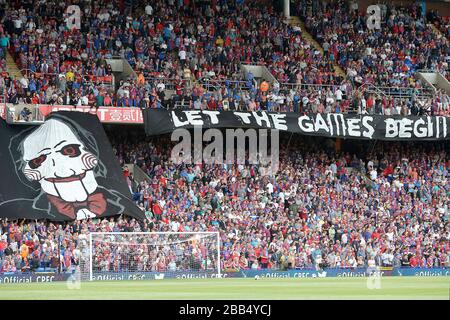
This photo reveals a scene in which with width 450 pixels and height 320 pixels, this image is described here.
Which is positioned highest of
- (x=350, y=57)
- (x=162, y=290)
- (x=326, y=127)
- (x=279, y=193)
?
(x=350, y=57)

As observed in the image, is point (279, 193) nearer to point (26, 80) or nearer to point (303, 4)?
point (26, 80)

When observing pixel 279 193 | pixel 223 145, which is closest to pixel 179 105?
pixel 223 145

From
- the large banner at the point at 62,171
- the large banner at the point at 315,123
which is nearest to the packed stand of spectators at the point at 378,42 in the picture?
the large banner at the point at 315,123

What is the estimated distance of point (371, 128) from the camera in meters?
48.3

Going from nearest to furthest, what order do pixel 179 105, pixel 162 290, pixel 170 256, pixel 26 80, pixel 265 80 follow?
pixel 162 290 → pixel 170 256 → pixel 26 80 → pixel 179 105 → pixel 265 80

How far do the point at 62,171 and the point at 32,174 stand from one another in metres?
1.11

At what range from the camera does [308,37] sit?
5503cm

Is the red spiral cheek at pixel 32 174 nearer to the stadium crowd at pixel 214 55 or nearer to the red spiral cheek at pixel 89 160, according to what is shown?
the red spiral cheek at pixel 89 160

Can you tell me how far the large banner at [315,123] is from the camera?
145 feet

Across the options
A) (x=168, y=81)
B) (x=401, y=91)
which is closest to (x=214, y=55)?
(x=168, y=81)

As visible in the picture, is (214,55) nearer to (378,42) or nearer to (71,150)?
(378,42)

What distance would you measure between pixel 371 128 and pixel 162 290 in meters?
23.2

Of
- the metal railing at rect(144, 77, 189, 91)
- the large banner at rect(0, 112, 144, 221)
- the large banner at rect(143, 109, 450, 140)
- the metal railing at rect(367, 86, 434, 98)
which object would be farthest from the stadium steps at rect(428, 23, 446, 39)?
the large banner at rect(0, 112, 144, 221)

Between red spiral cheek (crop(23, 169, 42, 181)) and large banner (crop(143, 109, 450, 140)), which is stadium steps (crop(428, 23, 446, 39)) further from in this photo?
red spiral cheek (crop(23, 169, 42, 181))
